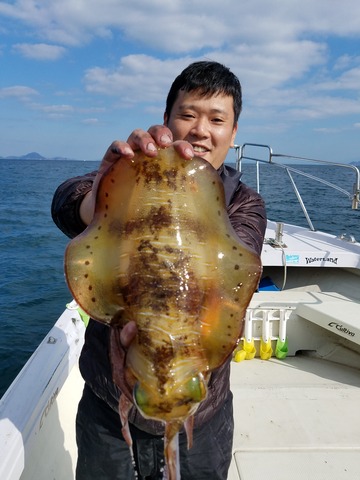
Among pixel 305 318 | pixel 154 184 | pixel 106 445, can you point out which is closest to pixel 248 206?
pixel 154 184

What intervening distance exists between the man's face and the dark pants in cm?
164

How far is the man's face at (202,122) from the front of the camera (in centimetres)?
235

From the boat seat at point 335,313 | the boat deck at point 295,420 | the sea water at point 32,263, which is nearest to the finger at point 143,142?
the boat deck at point 295,420

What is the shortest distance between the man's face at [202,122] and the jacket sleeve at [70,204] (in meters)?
0.62

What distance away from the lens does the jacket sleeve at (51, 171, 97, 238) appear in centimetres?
226

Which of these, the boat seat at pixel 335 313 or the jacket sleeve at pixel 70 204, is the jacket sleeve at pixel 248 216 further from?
the boat seat at pixel 335 313

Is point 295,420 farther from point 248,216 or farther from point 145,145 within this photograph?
point 145,145

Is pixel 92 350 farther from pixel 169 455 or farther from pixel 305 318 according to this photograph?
pixel 305 318

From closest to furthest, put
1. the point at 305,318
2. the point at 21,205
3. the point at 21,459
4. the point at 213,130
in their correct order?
the point at 213,130 < the point at 21,459 < the point at 305,318 < the point at 21,205

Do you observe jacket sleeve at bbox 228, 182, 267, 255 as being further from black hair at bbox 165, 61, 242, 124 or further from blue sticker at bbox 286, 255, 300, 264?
blue sticker at bbox 286, 255, 300, 264

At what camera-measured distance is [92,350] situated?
248 centimetres

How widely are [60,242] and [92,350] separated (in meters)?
19.6

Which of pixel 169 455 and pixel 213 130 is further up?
pixel 213 130

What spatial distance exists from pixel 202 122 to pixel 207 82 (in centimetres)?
26
